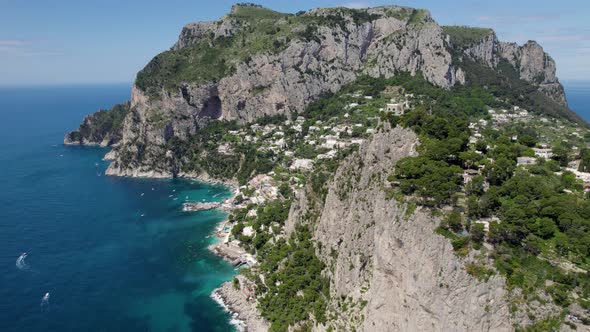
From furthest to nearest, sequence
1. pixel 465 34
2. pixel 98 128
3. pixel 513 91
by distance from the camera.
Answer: pixel 98 128
pixel 465 34
pixel 513 91

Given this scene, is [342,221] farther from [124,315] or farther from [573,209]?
[124,315]

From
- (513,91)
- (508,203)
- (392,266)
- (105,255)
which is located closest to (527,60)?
(513,91)

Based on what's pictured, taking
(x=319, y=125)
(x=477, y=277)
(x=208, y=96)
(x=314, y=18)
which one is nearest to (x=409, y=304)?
(x=477, y=277)

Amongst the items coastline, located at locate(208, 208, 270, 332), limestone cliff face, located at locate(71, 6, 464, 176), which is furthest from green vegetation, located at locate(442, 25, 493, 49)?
coastline, located at locate(208, 208, 270, 332)

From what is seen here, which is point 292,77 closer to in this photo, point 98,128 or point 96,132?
point 98,128

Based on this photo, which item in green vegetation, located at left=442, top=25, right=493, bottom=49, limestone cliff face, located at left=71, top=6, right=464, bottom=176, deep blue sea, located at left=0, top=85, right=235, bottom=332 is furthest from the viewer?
green vegetation, located at left=442, top=25, right=493, bottom=49

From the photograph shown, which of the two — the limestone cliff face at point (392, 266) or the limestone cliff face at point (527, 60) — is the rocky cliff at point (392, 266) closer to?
the limestone cliff face at point (392, 266)

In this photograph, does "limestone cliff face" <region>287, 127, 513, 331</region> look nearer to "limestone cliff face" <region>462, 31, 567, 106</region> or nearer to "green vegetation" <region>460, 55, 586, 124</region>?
"green vegetation" <region>460, 55, 586, 124</region>
